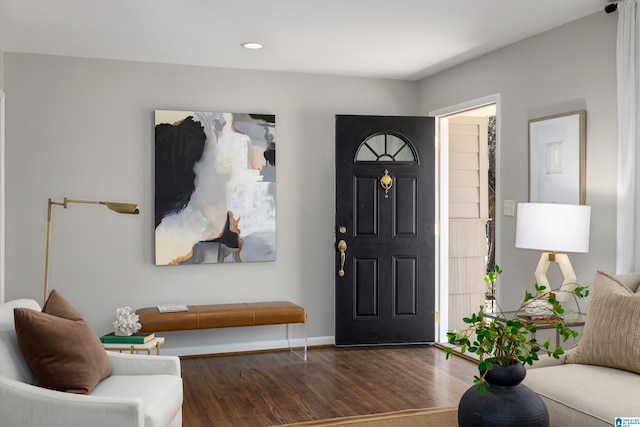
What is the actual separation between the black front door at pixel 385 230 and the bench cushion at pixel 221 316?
56 centimetres

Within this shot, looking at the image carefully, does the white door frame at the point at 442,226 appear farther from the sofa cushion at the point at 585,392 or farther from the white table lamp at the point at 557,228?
the sofa cushion at the point at 585,392

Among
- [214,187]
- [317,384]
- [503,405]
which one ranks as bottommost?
[317,384]

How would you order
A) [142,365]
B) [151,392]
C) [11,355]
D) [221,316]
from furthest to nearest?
[221,316] < [142,365] < [151,392] < [11,355]

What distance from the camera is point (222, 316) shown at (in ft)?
16.7

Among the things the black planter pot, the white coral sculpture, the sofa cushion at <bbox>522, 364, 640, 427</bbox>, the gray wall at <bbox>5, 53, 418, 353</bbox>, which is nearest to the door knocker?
the gray wall at <bbox>5, 53, 418, 353</bbox>

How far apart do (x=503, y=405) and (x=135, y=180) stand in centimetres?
402

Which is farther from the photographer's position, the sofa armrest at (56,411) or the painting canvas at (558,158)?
the painting canvas at (558,158)

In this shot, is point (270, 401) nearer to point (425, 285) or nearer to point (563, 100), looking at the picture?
point (425, 285)

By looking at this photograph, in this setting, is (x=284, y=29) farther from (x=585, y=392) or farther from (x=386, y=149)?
(x=585, y=392)

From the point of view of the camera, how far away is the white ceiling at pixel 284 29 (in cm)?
382

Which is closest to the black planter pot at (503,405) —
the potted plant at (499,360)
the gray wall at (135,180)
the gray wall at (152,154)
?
the potted plant at (499,360)

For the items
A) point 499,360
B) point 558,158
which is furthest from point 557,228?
point 499,360

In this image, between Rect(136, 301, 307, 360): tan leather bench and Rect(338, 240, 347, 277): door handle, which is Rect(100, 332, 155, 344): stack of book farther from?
Rect(338, 240, 347, 277): door handle

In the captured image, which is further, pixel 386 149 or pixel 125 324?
pixel 386 149
